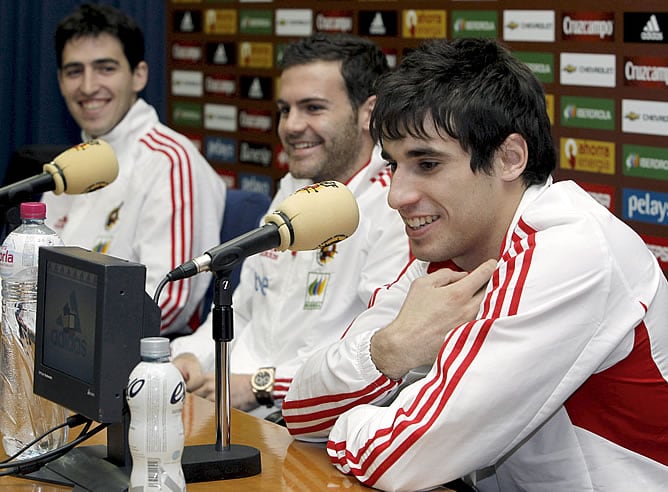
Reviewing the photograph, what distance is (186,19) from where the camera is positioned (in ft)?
17.3

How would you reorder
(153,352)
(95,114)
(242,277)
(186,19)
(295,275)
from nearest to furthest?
(153,352) → (295,275) → (242,277) → (95,114) → (186,19)

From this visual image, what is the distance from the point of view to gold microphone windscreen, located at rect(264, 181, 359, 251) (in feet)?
5.17

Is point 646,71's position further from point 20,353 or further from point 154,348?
point 154,348

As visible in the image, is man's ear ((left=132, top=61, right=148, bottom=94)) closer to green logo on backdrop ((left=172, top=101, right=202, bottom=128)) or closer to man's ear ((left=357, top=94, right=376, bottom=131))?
man's ear ((left=357, top=94, right=376, bottom=131))

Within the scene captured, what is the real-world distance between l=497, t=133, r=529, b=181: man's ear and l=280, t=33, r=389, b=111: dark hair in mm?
1065

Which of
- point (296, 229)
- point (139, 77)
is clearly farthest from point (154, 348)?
point (139, 77)

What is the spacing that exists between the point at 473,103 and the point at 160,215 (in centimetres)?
153

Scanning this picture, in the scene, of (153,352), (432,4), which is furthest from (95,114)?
(153,352)

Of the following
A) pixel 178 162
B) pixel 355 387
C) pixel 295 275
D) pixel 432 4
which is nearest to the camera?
pixel 355 387

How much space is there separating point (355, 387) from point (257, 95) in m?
3.32

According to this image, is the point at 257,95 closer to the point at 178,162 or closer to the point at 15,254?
the point at 178,162

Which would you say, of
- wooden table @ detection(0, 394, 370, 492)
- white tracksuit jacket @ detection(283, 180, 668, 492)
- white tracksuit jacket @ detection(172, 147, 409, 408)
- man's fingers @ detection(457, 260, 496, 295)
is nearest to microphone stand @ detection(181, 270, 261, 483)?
wooden table @ detection(0, 394, 370, 492)

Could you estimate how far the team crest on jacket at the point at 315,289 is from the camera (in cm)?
263

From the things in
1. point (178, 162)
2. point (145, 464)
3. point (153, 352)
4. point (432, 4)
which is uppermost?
point (432, 4)
